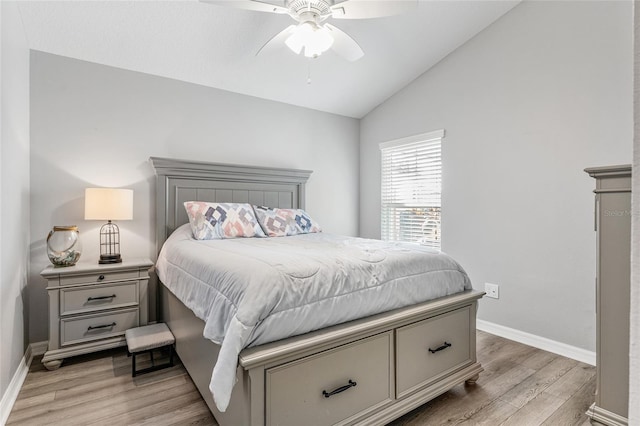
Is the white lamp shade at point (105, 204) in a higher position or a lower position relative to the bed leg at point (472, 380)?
higher

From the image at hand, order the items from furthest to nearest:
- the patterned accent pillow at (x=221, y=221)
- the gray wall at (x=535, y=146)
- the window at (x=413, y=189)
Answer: the window at (x=413, y=189) < the patterned accent pillow at (x=221, y=221) < the gray wall at (x=535, y=146)

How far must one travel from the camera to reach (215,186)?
3.35 metres

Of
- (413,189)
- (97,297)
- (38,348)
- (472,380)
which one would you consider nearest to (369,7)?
(413,189)

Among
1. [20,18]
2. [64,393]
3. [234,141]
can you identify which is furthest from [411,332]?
[20,18]

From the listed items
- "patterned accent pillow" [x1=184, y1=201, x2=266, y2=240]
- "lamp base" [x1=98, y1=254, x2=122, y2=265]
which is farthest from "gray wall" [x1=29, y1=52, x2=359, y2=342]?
"patterned accent pillow" [x1=184, y1=201, x2=266, y2=240]

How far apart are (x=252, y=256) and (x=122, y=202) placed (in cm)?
147

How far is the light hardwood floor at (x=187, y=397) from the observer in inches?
71.8

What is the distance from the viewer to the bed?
1.36m

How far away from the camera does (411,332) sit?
5.96ft

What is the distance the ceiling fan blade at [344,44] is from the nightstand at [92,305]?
2.18 meters

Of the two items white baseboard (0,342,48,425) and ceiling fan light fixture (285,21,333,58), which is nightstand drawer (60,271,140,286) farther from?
ceiling fan light fixture (285,21,333,58)

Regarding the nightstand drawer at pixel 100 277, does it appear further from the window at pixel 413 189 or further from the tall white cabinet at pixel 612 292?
the tall white cabinet at pixel 612 292

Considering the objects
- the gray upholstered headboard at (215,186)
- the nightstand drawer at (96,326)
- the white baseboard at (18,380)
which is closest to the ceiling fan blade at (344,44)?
the gray upholstered headboard at (215,186)

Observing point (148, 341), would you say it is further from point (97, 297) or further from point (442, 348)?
point (442, 348)
